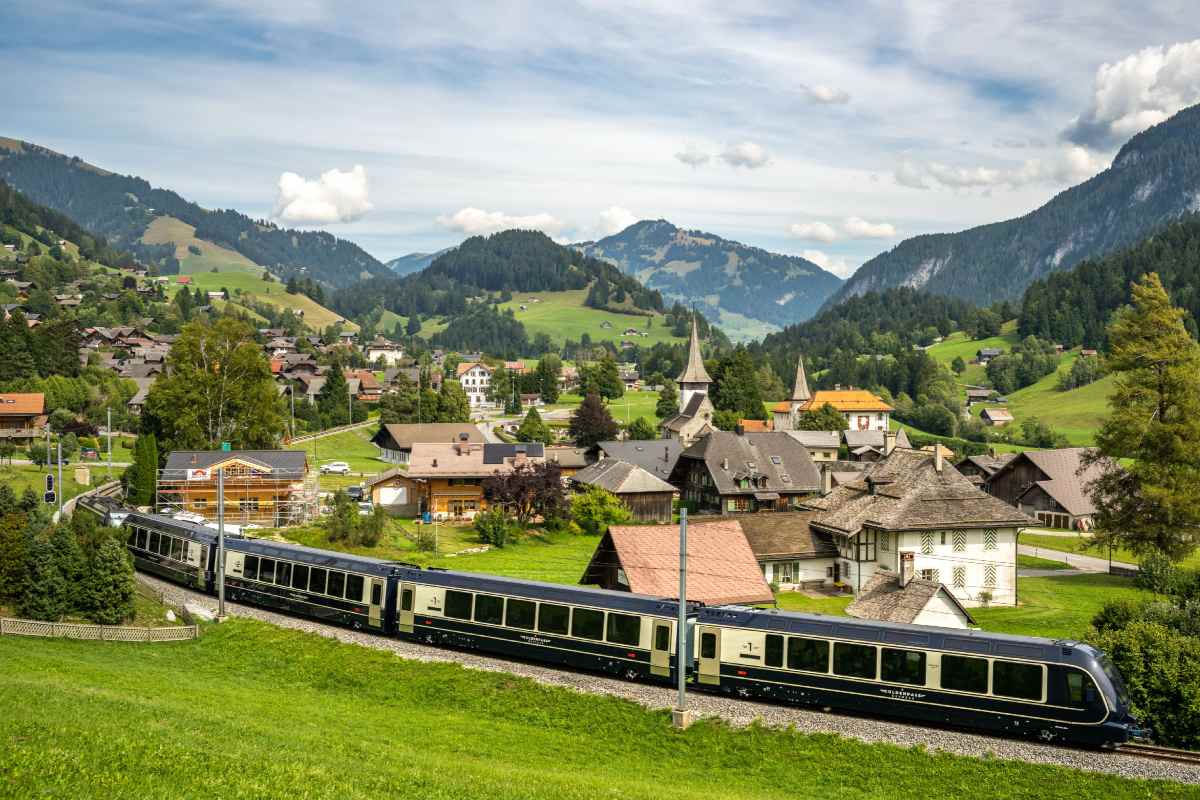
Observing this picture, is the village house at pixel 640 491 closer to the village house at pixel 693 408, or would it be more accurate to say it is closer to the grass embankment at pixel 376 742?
the village house at pixel 693 408

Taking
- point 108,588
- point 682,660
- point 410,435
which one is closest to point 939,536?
point 682,660

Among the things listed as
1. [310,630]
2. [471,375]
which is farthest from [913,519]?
[471,375]

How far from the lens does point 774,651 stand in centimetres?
2416

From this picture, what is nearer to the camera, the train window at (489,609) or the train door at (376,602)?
the train window at (489,609)

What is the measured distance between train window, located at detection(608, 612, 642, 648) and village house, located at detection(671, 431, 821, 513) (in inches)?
1875

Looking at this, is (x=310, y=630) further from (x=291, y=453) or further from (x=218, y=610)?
(x=291, y=453)

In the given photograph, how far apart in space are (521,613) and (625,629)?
3487mm

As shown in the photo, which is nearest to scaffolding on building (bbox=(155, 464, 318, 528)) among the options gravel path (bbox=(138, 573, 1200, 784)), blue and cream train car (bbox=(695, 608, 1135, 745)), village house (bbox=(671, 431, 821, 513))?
gravel path (bbox=(138, 573, 1200, 784))

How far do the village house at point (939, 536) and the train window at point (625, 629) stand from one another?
23749 millimetres

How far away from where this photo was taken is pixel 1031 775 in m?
19.6

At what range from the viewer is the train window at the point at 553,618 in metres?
26.8

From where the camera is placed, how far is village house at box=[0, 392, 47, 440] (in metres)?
81.7

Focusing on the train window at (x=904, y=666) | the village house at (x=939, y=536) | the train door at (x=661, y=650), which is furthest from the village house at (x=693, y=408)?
the train window at (x=904, y=666)

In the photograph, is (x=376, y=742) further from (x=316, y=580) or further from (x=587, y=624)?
(x=316, y=580)
